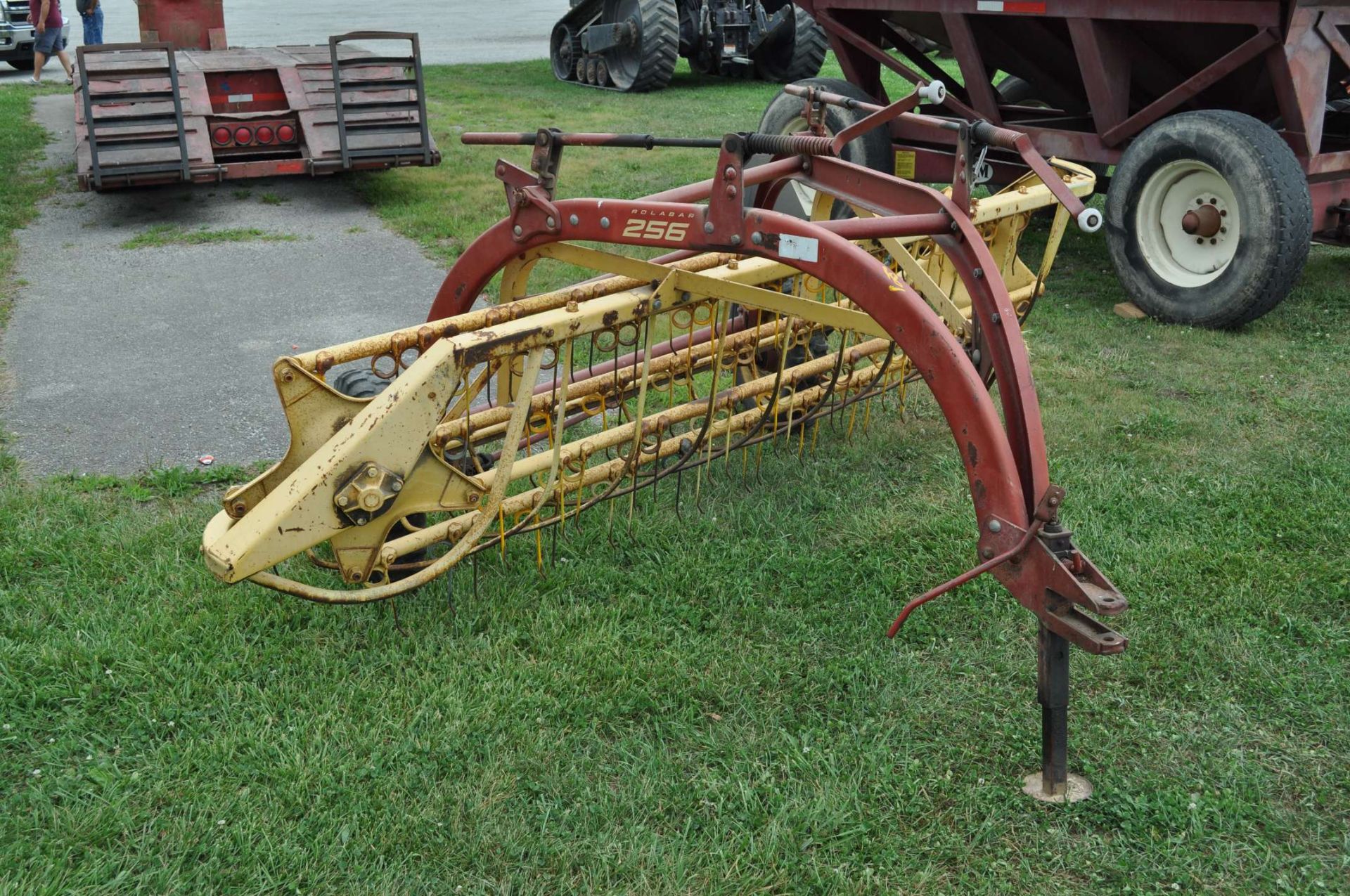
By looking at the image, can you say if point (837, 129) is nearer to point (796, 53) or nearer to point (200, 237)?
point (200, 237)

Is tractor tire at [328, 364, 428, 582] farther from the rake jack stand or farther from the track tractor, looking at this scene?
the track tractor

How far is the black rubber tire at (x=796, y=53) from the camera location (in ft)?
50.7

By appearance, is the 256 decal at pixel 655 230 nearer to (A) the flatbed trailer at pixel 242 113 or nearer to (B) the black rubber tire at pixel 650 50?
(A) the flatbed trailer at pixel 242 113

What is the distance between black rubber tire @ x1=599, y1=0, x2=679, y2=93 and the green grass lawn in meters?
10.8

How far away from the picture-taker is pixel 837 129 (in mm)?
7910

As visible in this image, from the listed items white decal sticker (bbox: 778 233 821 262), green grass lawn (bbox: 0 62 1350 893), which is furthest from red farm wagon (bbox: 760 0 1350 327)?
white decal sticker (bbox: 778 233 821 262)

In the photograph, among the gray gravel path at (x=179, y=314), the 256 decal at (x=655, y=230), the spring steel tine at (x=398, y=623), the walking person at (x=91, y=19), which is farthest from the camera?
the walking person at (x=91, y=19)

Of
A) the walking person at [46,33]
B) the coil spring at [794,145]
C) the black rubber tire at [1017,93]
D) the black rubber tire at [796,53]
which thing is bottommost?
the coil spring at [794,145]

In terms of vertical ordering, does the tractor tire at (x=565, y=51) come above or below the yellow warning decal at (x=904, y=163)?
above

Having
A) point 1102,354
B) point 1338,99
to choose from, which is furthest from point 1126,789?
point 1338,99

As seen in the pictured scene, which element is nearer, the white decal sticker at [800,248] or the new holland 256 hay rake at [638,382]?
the new holland 256 hay rake at [638,382]

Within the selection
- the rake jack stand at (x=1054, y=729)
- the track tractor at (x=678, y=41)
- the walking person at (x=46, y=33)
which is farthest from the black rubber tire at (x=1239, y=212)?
the walking person at (x=46, y=33)

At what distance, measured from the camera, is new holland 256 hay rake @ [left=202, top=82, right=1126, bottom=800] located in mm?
2893

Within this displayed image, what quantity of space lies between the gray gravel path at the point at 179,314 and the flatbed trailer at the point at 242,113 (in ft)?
1.46
